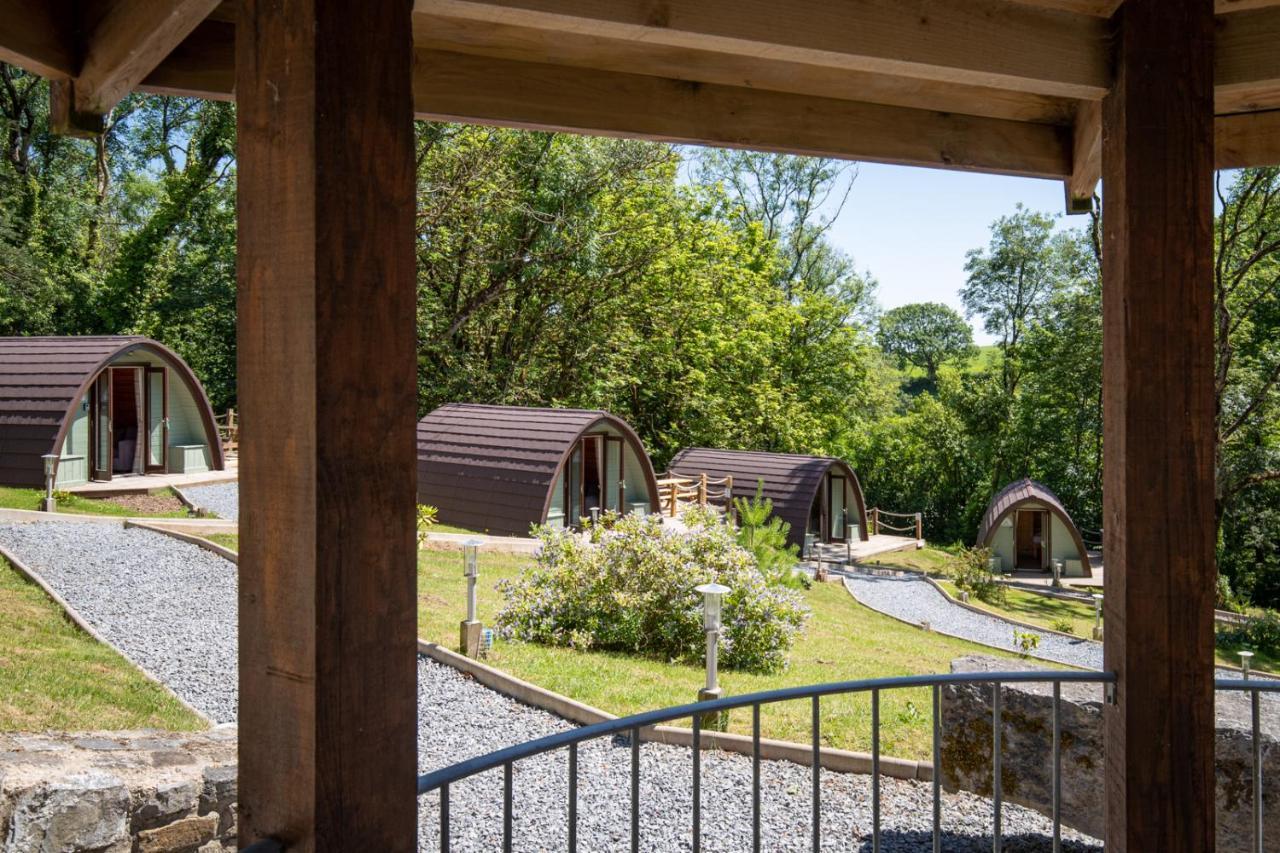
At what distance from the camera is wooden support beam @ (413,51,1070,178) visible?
2.58 m

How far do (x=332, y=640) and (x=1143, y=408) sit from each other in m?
1.82

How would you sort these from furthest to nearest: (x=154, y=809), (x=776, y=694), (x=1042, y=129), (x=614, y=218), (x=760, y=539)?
(x=614, y=218) → (x=760, y=539) → (x=154, y=809) → (x=1042, y=129) → (x=776, y=694)

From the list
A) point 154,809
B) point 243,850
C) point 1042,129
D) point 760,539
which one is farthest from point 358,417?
point 760,539

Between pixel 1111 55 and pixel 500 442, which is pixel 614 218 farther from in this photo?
pixel 1111 55

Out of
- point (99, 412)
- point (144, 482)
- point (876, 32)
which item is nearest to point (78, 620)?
point (876, 32)

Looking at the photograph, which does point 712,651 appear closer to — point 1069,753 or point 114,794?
point 1069,753

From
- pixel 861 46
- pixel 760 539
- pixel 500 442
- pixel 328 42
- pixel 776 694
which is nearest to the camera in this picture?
pixel 328 42

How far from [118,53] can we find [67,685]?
16.8 ft

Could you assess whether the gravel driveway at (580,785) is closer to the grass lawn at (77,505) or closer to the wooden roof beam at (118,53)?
the wooden roof beam at (118,53)

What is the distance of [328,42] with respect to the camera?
1.35 metres

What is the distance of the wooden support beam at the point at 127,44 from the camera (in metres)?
1.76

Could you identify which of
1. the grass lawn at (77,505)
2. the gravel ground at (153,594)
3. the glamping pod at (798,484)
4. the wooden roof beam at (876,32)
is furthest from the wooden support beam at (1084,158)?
the glamping pod at (798,484)

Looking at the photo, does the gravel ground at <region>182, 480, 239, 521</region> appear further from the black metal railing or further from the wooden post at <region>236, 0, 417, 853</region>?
the wooden post at <region>236, 0, 417, 853</region>

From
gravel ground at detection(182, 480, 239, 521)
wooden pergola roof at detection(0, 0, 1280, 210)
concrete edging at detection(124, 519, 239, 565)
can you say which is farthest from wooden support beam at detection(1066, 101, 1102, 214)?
gravel ground at detection(182, 480, 239, 521)
